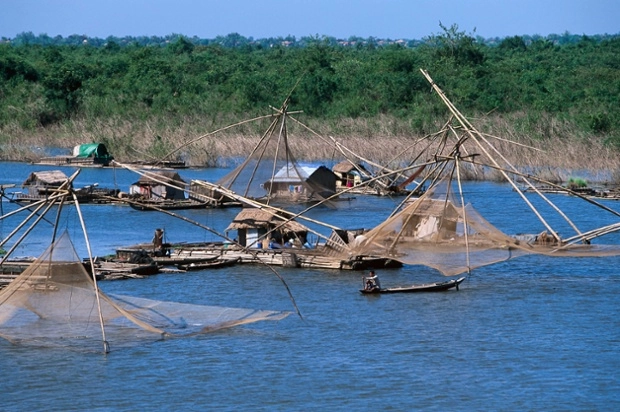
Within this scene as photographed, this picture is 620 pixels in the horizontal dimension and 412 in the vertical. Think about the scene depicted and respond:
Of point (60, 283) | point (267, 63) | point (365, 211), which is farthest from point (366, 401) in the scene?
point (267, 63)

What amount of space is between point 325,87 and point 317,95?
0.36 meters

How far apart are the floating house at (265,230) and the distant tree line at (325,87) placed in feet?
48.1

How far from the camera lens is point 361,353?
12477 millimetres

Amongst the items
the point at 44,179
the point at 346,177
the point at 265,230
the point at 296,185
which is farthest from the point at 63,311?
the point at 346,177

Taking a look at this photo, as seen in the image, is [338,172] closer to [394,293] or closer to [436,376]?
[394,293]

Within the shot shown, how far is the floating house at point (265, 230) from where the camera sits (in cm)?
1762

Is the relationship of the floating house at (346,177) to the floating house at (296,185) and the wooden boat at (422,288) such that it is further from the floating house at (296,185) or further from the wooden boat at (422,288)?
the wooden boat at (422,288)

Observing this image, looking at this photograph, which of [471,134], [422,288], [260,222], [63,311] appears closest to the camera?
[63,311]

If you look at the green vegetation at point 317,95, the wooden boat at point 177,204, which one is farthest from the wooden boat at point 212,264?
the green vegetation at point 317,95

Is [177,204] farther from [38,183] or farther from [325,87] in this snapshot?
[325,87]

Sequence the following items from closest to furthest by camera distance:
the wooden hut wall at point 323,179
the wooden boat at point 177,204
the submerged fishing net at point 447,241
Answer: the submerged fishing net at point 447,241
the wooden boat at point 177,204
the wooden hut wall at point 323,179

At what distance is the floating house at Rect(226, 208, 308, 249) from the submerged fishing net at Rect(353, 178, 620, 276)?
1.55m

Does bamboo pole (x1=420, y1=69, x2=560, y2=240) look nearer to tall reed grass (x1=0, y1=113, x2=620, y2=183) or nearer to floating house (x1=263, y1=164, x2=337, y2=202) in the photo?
floating house (x1=263, y1=164, x2=337, y2=202)

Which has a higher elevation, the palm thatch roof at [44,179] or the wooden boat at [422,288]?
the palm thatch roof at [44,179]
